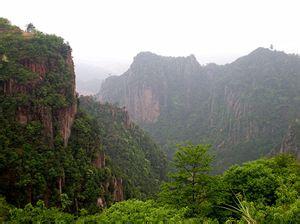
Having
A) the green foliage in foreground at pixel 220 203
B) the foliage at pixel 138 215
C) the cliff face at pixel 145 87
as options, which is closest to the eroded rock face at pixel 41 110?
the green foliage in foreground at pixel 220 203

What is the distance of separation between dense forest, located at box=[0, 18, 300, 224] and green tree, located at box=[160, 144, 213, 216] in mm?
73

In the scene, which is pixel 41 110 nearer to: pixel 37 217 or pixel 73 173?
pixel 73 173

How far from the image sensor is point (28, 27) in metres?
66.9

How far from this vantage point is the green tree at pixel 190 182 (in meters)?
24.2

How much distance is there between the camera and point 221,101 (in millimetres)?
173625

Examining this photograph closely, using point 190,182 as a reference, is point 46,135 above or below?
above

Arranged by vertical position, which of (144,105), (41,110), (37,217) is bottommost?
(144,105)

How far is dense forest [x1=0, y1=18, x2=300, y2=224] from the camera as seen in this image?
21.0 metres

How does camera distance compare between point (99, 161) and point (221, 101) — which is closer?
point (99, 161)

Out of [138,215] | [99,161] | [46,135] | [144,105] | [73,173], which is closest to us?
[138,215]

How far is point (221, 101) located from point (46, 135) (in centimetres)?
14030

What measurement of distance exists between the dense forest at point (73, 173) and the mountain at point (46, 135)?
0.11 metres

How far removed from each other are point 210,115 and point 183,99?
2320 centimetres

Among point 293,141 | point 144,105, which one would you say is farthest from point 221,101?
point 293,141
